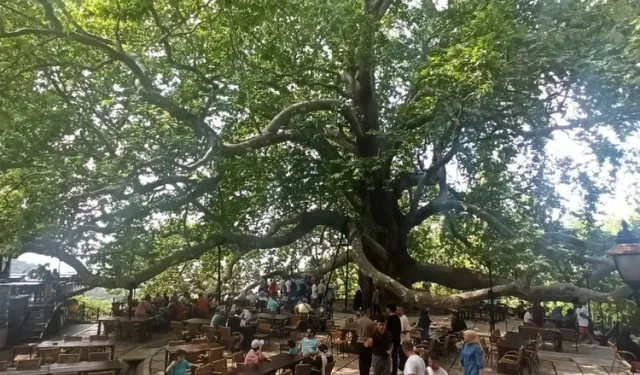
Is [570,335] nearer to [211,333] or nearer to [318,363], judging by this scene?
[318,363]

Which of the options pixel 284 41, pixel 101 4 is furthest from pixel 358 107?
pixel 101 4

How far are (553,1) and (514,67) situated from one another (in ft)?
7.02

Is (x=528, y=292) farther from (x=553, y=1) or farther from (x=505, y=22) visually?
(x=553, y=1)

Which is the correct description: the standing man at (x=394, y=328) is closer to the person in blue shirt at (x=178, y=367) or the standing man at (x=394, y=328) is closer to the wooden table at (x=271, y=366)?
the wooden table at (x=271, y=366)

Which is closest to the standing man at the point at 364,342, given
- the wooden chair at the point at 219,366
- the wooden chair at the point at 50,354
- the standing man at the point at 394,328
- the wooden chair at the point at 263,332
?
the standing man at the point at 394,328

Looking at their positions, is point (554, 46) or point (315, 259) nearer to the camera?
point (554, 46)

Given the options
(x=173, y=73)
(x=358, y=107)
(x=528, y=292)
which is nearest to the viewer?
(x=528, y=292)

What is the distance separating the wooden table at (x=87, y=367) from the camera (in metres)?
7.39

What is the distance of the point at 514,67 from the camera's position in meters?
10.8

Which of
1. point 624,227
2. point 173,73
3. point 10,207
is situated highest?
point 173,73

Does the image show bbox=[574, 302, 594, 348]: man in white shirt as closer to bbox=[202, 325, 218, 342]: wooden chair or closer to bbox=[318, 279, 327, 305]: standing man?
bbox=[318, 279, 327, 305]: standing man

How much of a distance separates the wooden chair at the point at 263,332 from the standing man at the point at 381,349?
5.34 metres

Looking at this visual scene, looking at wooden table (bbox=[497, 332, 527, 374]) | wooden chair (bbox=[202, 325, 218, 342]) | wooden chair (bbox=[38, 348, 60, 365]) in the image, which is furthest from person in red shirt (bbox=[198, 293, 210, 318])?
wooden table (bbox=[497, 332, 527, 374])

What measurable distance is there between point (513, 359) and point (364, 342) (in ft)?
12.4
